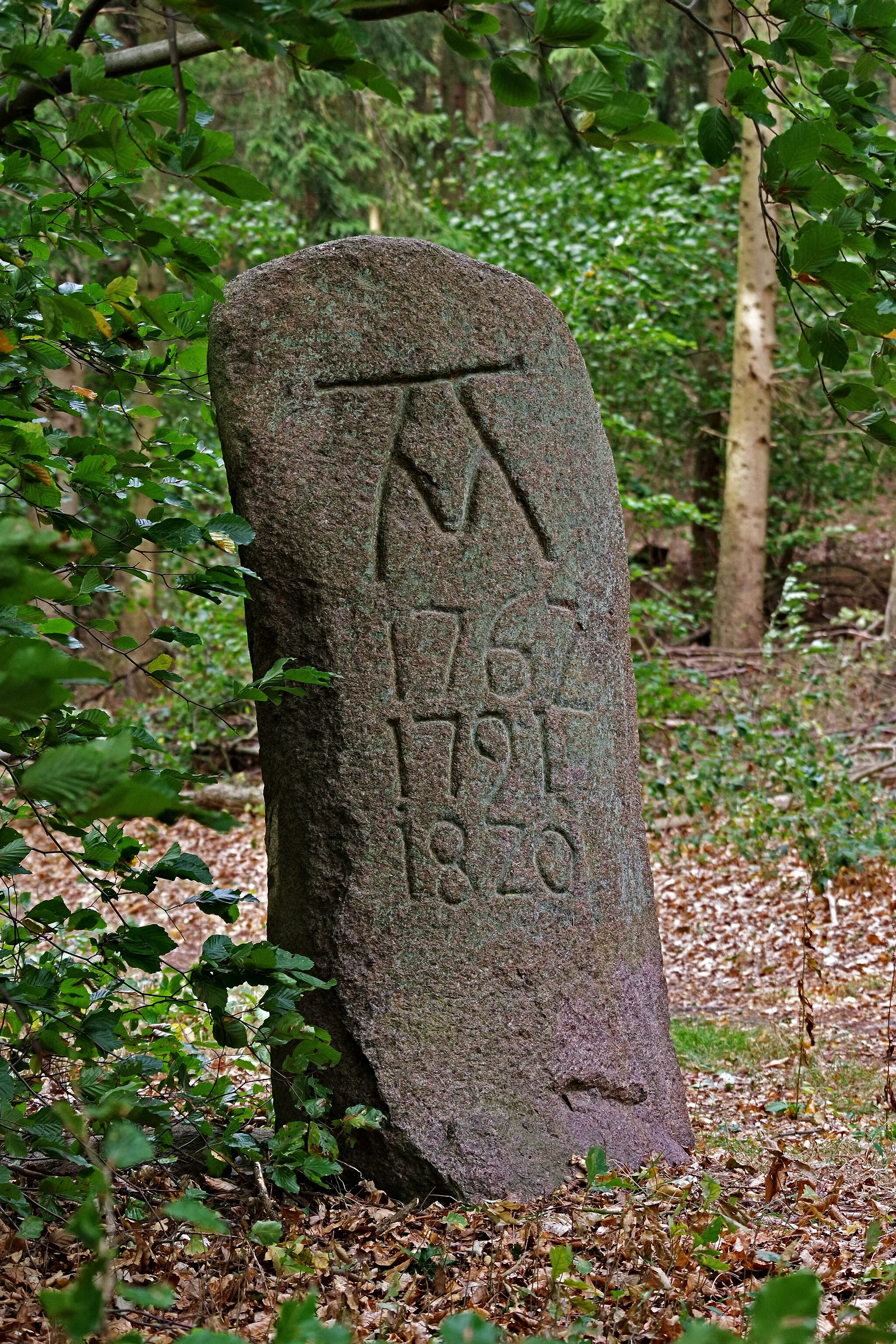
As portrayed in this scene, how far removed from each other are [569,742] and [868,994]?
268 centimetres

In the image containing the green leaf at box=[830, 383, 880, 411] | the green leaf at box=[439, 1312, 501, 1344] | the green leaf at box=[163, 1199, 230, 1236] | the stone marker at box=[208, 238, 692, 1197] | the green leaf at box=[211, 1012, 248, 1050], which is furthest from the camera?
the stone marker at box=[208, 238, 692, 1197]

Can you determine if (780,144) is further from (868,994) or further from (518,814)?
(868,994)

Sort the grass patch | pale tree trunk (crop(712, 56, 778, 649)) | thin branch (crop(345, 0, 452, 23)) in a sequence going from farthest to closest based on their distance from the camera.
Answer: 1. pale tree trunk (crop(712, 56, 778, 649))
2. the grass patch
3. thin branch (crop(345, 0, 452, 23))

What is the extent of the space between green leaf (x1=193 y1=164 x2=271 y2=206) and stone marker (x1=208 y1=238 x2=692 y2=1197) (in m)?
→ 1.38

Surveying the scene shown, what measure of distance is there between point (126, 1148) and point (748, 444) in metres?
10.7

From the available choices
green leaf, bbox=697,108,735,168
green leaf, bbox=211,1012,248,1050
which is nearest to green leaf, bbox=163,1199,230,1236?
green leaf, bbox=211,1012,248,1050

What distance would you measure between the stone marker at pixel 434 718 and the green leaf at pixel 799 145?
143 cm

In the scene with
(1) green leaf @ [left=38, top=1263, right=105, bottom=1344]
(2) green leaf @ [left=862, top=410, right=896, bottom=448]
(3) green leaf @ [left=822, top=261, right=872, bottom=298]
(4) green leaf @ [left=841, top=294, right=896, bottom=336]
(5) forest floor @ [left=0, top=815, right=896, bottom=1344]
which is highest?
(3) green leaf @ [left=822, top=261, right=872, bottom=298]

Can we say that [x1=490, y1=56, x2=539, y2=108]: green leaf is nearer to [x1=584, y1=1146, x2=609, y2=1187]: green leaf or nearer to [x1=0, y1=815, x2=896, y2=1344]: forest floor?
[x1=0, y1=815, x2=896, y2=1344]: forest floor

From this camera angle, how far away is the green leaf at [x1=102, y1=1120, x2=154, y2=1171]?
1.30 m

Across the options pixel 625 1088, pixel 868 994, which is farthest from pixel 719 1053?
pixel 625 1088

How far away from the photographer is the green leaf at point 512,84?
185 cm

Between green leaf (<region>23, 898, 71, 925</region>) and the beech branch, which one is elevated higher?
the beech branch

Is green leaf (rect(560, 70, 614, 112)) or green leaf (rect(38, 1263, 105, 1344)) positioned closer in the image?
green leaf (rect(38, 1263, 105, 1344))
